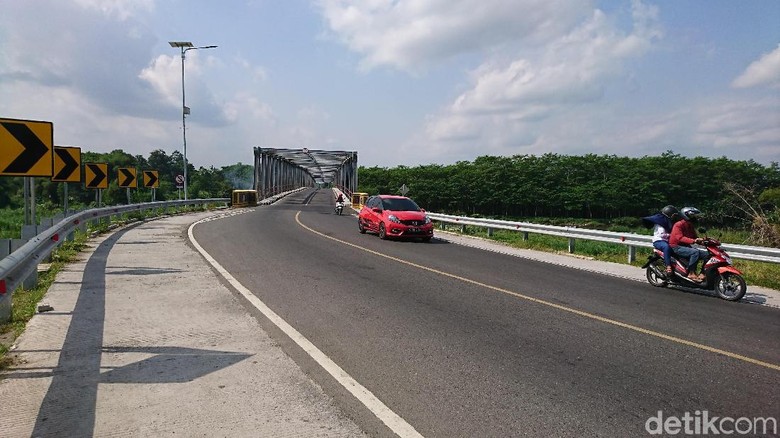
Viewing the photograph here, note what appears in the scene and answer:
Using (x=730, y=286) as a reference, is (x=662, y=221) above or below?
above

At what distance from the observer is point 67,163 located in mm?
14953

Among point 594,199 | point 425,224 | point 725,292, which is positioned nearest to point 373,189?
point 594,199

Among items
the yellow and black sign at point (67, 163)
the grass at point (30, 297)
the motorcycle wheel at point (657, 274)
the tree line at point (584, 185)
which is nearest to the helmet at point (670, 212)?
the motorcycle wheel at point (657, 274)

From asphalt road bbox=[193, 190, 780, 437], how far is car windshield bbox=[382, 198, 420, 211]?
26.6 ft

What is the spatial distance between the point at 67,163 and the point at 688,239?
52.5 feet

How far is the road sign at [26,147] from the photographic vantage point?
8.11 metres

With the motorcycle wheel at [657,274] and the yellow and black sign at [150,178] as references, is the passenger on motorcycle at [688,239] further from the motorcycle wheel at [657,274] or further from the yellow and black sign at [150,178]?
the yellow and black sign at [150,178]

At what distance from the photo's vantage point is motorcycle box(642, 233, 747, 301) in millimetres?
8836

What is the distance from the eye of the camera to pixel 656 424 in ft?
12.7

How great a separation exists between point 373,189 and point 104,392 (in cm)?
13329

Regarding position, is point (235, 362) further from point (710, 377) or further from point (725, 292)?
point (725, 292)

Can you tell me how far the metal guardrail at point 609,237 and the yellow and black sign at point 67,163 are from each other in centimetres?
1390

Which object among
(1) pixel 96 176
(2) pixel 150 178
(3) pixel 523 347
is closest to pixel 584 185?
(2) pixel 150 178

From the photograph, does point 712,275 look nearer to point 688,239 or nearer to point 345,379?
point 688,239
